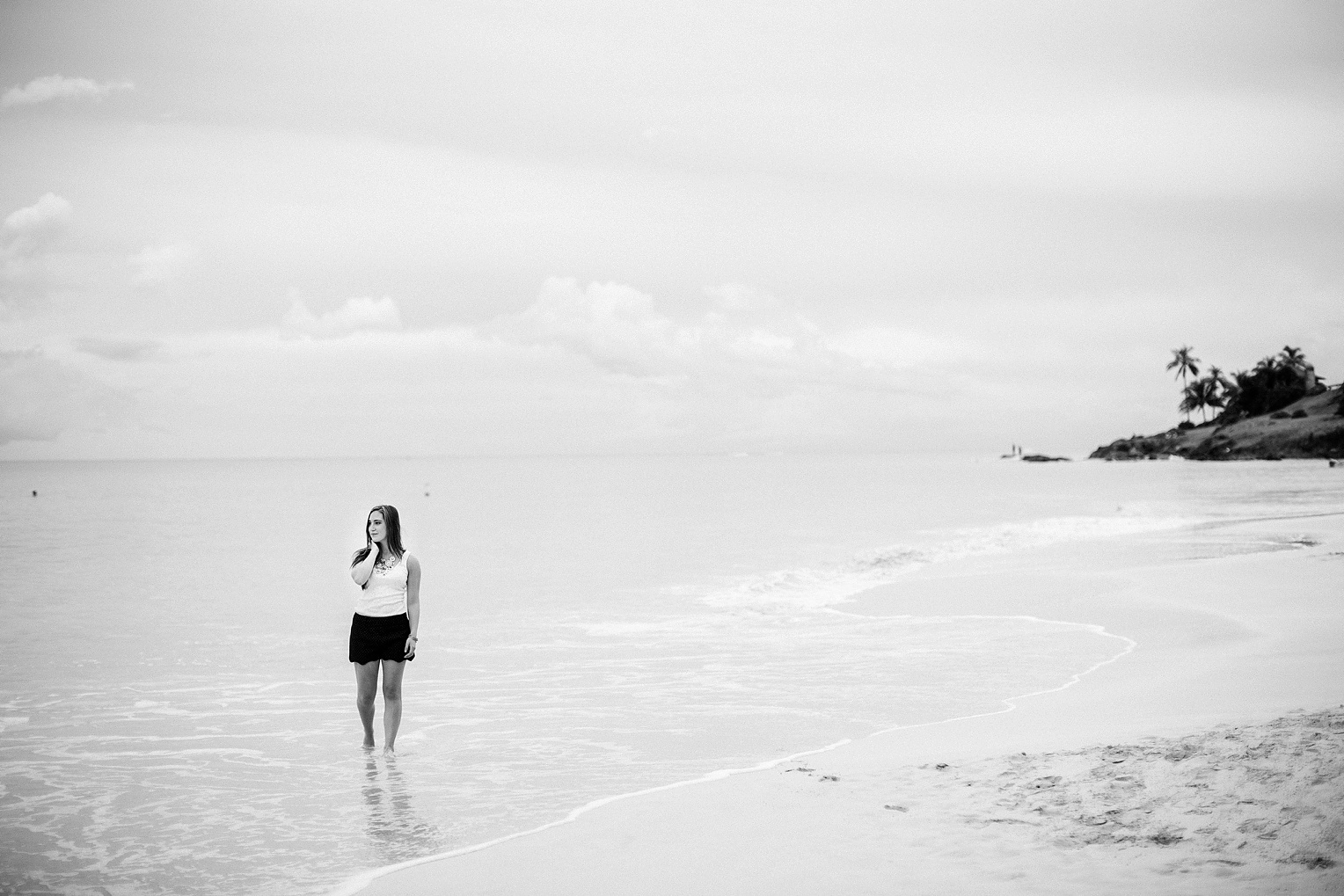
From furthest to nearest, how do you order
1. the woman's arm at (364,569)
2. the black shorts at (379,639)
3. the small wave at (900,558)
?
the small wave at (900,558)
the black shorts at (379,639)
the woman's arm at (364,569)

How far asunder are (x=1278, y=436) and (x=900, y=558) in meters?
111

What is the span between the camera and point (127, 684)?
13.6 meters

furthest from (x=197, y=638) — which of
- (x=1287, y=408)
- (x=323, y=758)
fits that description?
(x=1287, y=408)

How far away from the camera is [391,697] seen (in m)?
9.39

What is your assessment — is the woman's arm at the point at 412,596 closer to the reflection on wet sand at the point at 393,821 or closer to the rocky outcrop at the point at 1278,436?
the reflection on wet sand at the point at 393,821

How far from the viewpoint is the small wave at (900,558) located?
2253cm

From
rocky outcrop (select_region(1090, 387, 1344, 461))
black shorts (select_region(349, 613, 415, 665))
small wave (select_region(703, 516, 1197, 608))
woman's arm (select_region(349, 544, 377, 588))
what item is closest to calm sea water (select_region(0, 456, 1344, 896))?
small wave (select_region(703, 516, 1197, 608))

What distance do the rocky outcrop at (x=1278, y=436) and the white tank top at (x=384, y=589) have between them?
124231 millimetres

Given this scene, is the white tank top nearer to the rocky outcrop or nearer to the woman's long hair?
the woman's long hair

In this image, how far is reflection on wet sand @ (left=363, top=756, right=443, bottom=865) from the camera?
6.94 m

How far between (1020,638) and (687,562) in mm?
17840

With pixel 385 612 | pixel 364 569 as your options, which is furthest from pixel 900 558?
pixel 364 569

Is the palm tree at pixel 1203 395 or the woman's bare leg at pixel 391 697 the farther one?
the palm tree at pixel 1203 395


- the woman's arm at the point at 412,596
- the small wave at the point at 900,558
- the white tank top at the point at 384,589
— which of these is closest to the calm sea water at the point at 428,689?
the small wave at the point at 900,558
